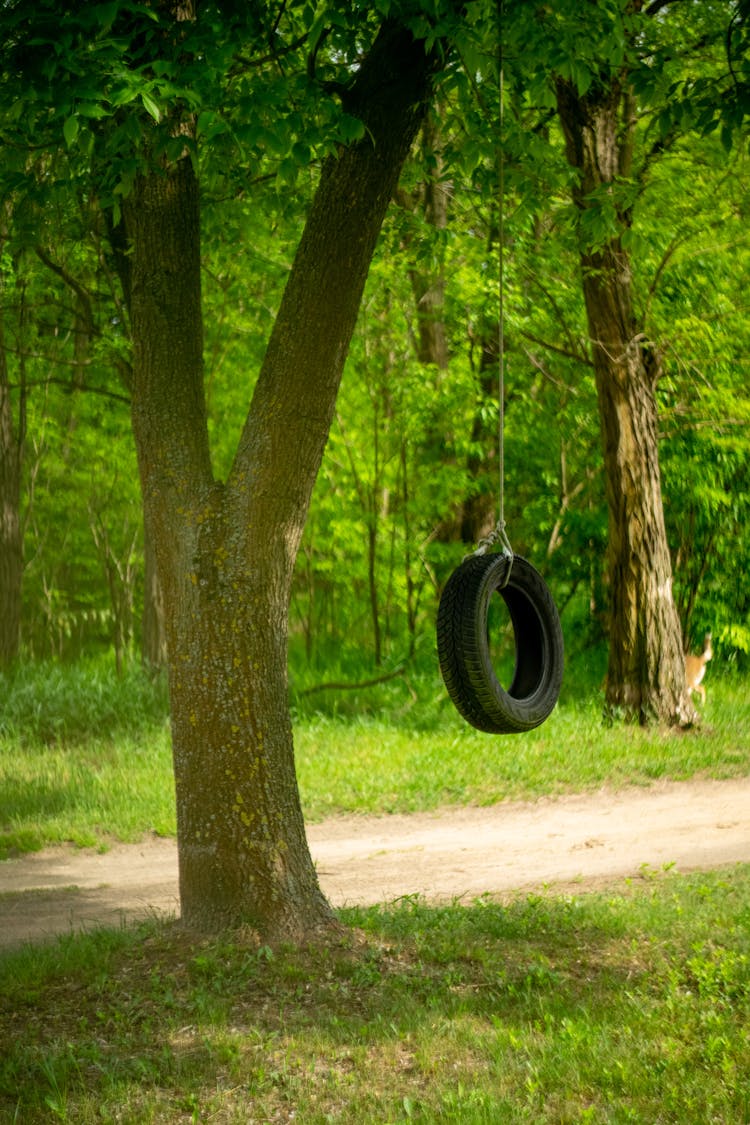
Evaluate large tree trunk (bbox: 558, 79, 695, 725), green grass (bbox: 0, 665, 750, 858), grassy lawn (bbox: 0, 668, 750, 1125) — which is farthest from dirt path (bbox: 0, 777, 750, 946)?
large tree trunk (bbox: 558, 79, 695, 725)

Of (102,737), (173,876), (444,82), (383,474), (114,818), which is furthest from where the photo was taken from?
(383,474)

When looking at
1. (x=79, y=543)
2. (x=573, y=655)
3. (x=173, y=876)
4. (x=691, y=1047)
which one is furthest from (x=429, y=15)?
(x=79, y=543)

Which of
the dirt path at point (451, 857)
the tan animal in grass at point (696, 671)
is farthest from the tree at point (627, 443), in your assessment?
the dirt path at point (451, 857)

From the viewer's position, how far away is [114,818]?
34.8 ft

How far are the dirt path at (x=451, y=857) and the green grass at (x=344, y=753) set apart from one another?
1.23 feet

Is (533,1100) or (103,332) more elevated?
(103,332)

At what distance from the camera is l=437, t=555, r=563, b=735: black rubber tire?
614cm

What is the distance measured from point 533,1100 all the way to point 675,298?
1187cm

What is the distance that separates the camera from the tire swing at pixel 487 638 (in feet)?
20.2

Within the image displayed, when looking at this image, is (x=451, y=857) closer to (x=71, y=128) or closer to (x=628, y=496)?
(x=628, y=496)

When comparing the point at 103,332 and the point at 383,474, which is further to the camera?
the point at 383,474

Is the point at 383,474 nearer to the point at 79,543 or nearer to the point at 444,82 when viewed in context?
the point at 444,82

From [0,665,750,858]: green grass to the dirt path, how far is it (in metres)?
0.37

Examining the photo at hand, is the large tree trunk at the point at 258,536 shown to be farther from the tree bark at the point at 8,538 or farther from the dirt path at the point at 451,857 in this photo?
the tree bark at the point at 8,538
